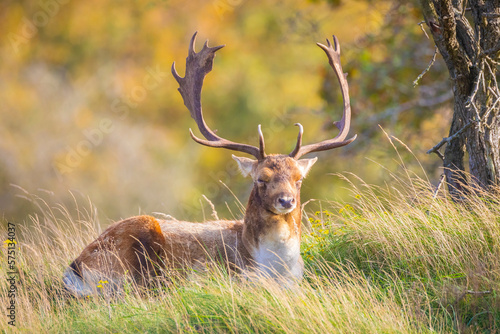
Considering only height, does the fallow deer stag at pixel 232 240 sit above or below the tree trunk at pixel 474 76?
below

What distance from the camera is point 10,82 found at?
19.0 meters

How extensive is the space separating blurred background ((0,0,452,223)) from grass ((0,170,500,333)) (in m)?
5.65

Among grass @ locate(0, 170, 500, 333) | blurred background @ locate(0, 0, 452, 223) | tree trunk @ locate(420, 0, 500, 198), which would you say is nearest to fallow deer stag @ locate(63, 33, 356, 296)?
grass @ locate(0, 170, 500, 333)

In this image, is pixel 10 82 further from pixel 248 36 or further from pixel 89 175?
pixel 248 36

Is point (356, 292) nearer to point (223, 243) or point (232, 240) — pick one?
point (223, 243)

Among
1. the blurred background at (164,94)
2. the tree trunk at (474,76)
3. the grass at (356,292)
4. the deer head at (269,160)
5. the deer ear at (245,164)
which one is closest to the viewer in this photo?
the grass at (356,292)

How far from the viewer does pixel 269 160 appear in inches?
210

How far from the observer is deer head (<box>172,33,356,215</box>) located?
5.07 meters

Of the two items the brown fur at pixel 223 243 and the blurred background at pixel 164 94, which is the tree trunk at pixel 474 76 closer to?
the brown fur at pixel 223 243

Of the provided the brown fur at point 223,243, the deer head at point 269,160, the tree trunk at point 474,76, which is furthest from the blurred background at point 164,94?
the brown fur at point 223,243

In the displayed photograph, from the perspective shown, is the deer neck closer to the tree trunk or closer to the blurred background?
the tree trunk

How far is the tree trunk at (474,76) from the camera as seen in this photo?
→ 212 inches

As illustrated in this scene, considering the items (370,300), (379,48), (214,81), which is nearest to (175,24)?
(214,81)

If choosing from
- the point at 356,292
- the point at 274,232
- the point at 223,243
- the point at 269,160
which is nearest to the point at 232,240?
the point at 223,243
